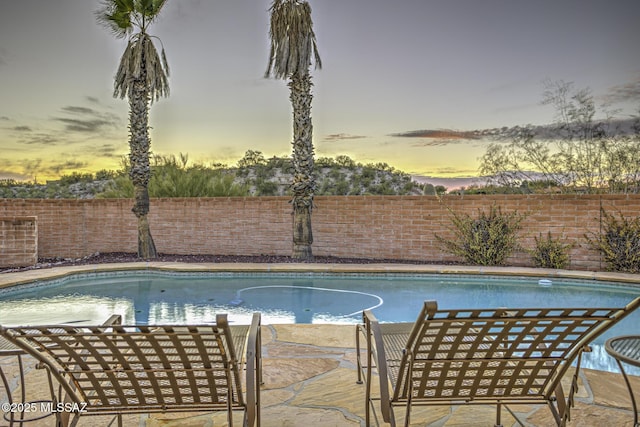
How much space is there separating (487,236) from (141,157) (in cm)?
720

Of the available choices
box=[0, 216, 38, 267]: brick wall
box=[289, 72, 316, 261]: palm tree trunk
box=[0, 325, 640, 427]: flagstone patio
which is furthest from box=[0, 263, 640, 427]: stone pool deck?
box=[0, 216, 38, 267]: brick wall

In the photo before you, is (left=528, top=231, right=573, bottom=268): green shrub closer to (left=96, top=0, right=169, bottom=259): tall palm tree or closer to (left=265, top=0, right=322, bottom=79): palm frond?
(left=265, top=0, right=322, bottom=79): palm frond

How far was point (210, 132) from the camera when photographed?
49.3 ft

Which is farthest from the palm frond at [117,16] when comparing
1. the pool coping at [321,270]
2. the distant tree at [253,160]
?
the distant tree at [253,160]

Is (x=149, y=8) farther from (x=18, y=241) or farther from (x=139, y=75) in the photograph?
(x=18, y=241)

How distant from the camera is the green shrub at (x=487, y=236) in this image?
31.0ft

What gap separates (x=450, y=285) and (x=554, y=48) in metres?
6.72

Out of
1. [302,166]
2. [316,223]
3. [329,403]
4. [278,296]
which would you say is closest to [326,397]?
[329,403]

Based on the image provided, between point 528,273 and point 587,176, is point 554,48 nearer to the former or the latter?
point 587,176

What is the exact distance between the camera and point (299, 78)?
9.52m

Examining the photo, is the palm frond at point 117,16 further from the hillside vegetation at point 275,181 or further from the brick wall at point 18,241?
the hillside vegetation at point 275,181

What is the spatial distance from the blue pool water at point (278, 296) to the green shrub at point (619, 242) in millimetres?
1125

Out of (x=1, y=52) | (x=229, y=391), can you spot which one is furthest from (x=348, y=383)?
(x=1, y=52)

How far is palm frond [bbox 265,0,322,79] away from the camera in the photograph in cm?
904
